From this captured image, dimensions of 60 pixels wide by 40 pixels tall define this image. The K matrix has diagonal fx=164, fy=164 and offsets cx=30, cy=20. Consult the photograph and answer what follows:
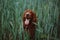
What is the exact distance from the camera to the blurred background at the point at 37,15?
177cm

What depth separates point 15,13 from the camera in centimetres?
188

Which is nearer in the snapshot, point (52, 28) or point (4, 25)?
point (52, 28)

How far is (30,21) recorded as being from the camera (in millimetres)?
1830

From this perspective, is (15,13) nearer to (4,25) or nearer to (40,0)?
(4,25)

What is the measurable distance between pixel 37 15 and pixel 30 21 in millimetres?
103

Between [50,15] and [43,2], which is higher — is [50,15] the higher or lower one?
the lower one

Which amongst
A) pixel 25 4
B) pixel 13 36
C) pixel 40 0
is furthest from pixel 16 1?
pixel 13 36

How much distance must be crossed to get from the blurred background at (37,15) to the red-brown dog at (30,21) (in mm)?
36

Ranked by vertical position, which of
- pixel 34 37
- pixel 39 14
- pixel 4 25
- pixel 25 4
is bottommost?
pixel 34 37

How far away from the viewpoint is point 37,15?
5.95 feet

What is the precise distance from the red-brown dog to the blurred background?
1.4 inches

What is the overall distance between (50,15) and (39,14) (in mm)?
122

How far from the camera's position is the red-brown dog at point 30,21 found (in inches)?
71.6

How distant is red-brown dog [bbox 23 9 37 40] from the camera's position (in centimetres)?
182
